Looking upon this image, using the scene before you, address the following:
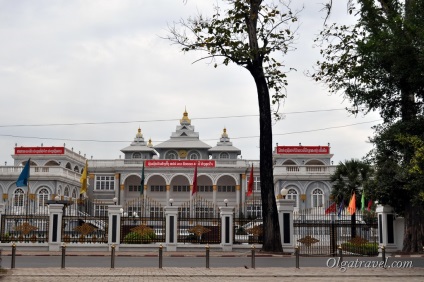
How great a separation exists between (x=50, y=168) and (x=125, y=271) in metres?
46.1

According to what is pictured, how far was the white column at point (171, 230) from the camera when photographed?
2725 cm

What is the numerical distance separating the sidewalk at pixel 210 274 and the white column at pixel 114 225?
10307mm

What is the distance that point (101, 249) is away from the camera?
27.5 m

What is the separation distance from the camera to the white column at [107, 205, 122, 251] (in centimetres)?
2738

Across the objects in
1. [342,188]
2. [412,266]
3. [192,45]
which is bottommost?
[412,266]

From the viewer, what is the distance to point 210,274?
15.8m

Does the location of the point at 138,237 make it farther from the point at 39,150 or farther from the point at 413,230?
the point at 39,150

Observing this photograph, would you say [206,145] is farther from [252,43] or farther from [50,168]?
[252,43]

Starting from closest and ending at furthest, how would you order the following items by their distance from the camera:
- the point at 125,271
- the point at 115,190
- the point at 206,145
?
1. the point at 125,271
2. the point at 115,190
3. the point at 206,145

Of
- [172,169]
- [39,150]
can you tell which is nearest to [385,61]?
[172,169]

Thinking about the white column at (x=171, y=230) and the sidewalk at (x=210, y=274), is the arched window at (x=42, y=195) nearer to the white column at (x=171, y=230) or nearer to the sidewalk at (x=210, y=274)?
the white column at (x=171, y=230)

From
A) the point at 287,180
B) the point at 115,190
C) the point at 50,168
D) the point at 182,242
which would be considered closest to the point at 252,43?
the point at 182,242

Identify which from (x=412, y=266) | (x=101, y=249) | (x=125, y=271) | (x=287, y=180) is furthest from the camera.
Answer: (x=287, y=180)

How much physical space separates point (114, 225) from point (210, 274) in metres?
12.5
